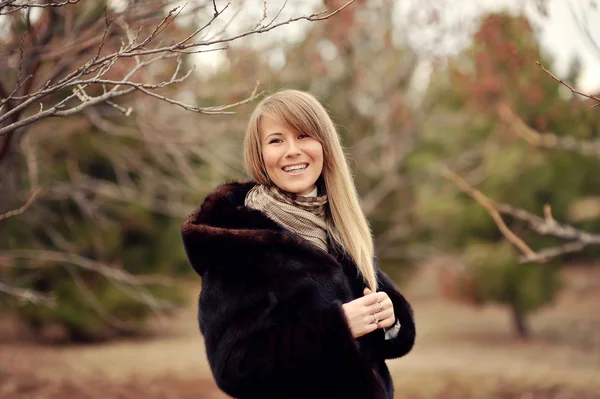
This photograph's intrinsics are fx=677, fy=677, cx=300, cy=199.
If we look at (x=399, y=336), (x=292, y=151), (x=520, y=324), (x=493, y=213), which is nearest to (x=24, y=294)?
(x=292, y=151)

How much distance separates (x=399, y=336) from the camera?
2260 mm

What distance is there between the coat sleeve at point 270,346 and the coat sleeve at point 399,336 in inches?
9.5

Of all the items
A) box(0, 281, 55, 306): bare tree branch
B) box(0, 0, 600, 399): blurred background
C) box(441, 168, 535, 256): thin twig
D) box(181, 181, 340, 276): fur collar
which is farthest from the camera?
box(0, 0, 600, 399): blurred background

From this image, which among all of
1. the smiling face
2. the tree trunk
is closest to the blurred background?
the tree trunk

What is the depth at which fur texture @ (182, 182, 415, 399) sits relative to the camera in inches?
76.4

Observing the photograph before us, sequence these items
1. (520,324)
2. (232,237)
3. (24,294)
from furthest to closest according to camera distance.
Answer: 1. (520,324)
2. (24,294)
3. (232,237)

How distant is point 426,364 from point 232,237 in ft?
29.9

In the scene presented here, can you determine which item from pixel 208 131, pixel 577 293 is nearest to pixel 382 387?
pixel 208 131

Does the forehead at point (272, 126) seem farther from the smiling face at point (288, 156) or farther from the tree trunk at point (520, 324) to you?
the tree trunk at point (520, 324)

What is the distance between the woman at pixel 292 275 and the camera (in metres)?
1.96

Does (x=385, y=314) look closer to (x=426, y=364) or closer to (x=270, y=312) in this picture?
(x=270, y=312)

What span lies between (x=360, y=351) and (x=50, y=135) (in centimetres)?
593

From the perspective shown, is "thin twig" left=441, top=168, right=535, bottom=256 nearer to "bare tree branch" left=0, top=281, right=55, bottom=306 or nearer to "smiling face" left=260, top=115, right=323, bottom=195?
"smiling face" left=260, top=115, right=323, bottom=195

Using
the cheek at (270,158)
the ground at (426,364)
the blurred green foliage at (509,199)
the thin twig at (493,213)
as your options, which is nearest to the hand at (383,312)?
the cheek at (270,158)
